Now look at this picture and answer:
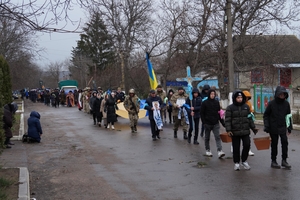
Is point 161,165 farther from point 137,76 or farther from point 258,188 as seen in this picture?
point 137,76

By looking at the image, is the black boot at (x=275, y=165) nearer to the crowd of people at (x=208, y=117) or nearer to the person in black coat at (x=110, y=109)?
the crowd of people at (x=208, y=117)

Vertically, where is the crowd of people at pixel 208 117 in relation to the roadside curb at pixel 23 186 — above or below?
above

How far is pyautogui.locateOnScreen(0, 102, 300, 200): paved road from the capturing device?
22.4 feet

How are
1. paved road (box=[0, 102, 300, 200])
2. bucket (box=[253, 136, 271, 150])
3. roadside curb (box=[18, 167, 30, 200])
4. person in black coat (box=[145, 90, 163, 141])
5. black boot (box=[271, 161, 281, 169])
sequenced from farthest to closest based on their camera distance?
1. person in black coat (box=[145, 90, 163, 141])
2. bucket (box=[253, 136, 271, 150])
3. black boot (box=[271, 161, 281, 169])
4. paved road (box=[0, 102, 300, 200])
5. roadside curb (box=[18, 167, 30, 200])

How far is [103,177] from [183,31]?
65.5ft

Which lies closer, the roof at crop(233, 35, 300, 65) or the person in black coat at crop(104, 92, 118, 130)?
the person in black coat at crop(104, 92, 118, 130)

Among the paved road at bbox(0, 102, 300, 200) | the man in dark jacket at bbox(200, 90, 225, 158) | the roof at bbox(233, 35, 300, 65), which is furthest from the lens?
the roof at bbox(233, 35, 300, 65)

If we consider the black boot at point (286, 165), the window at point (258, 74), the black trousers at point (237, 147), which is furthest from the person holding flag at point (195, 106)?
the window at point (258, 74)

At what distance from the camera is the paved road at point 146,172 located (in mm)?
6824

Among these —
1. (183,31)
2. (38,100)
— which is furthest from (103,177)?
(38,100)

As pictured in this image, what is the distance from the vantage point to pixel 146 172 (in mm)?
8508

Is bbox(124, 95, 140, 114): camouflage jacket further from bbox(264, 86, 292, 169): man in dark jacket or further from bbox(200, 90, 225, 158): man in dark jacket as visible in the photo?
bbox(264, 86, 292, 169): man in dark jacket

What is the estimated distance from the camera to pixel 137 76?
4250 centimetres

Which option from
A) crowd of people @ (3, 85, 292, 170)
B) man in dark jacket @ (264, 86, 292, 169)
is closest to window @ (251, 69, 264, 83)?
crowd of people @ (3, 85, 292, 170)
